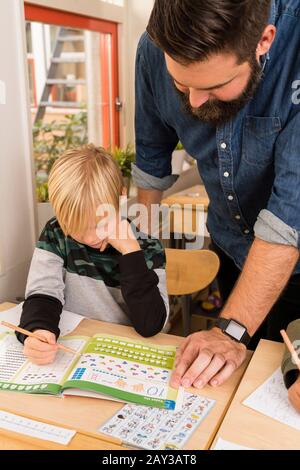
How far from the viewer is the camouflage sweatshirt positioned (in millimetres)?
1212

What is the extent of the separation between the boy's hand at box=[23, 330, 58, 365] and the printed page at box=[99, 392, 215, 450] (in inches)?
8.9

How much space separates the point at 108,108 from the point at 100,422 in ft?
6.52

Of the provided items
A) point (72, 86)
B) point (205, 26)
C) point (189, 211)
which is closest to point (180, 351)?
point (205, 26)

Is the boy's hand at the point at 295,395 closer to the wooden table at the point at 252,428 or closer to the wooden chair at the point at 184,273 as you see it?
the wooden table at the point at 252,428

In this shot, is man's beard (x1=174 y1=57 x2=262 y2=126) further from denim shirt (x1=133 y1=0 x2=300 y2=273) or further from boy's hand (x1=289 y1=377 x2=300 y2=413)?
boy's hand (x1=289 y1=377 x2=300 y2=413)

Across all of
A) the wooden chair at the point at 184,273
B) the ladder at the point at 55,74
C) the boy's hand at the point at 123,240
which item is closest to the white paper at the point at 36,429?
the boy's hand at the point at 123,240

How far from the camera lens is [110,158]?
1.27 m

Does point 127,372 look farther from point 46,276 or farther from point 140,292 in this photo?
point 46,276

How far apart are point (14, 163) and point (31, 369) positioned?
66 cm

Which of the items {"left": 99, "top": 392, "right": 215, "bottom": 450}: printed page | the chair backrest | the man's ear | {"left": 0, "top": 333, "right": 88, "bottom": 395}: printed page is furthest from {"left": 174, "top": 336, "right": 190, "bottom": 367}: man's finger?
the chair backrest

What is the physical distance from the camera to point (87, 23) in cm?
218

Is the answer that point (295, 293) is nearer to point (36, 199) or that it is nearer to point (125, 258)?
point (125, 258)
